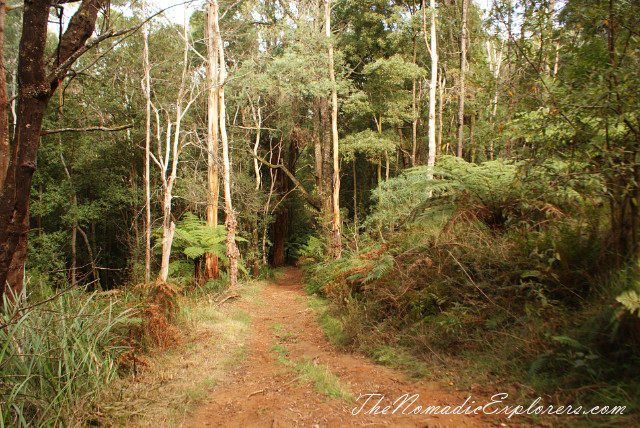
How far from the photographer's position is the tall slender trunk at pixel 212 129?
10883 millimetres

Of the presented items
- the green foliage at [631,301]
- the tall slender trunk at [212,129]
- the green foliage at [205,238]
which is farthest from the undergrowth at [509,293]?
the tall slender trunk at [212,129]

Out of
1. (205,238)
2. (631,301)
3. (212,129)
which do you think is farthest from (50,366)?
(212,129)

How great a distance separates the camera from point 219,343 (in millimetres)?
5699

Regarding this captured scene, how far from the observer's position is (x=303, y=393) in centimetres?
397

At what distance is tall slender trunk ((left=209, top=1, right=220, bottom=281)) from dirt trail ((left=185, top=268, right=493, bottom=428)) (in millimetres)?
Answer: 6398

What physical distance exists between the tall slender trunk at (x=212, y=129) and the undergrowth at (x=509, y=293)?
6.65 m

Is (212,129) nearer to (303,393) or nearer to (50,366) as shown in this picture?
(50,366)

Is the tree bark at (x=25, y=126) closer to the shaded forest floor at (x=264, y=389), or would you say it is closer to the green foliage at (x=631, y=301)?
the shaded forest floor at (x=264, y=389)

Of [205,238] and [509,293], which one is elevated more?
[509,293]

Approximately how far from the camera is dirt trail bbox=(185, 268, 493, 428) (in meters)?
3.29

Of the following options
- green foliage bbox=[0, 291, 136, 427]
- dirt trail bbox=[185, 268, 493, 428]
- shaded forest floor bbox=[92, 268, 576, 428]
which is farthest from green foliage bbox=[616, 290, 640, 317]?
green foliage bbox=[0, 291, 136, 427]

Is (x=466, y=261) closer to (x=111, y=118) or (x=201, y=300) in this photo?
(x=201, y=300)

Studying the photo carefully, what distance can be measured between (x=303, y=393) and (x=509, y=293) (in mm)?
2716

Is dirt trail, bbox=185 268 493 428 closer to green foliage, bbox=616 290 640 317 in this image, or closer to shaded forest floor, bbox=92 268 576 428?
shaded forest floor, bbox=92 268 576 428
